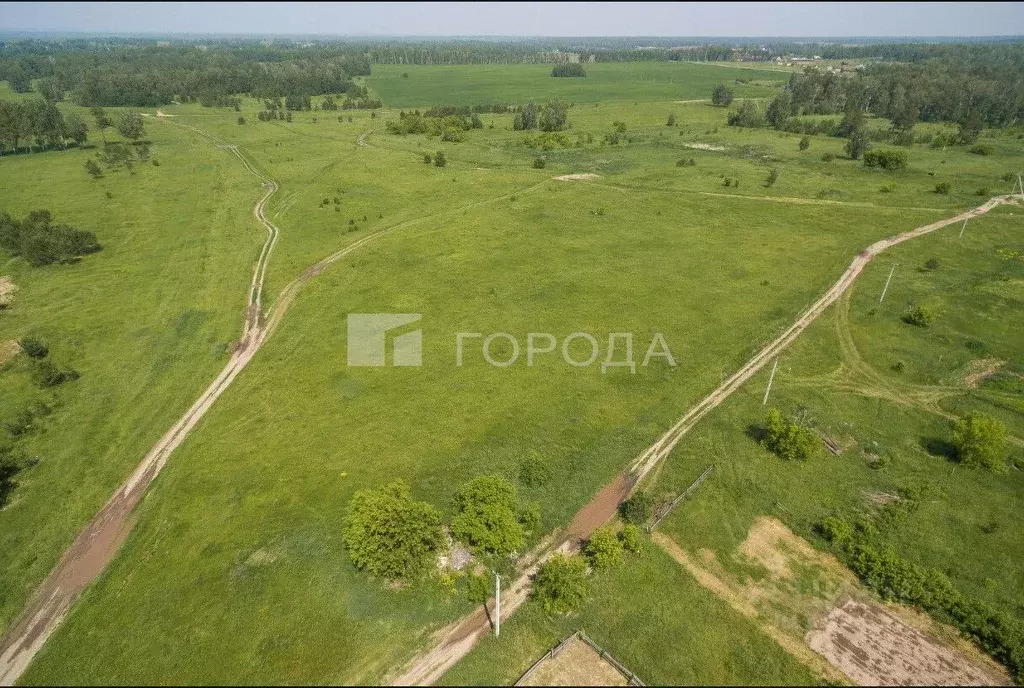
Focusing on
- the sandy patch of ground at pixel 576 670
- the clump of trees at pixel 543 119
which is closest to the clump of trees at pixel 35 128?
the clump of trees at pixel 543 119

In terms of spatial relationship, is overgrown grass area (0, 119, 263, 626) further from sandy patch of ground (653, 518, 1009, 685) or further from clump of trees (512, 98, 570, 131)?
clump of trees (512, 98, 570, 131)

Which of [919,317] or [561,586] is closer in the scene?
[561,586]

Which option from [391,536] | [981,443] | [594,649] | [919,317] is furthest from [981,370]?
[391,536]

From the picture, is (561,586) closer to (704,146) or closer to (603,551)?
(603,551)

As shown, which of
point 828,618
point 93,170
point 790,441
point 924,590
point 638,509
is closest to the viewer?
point 828,618

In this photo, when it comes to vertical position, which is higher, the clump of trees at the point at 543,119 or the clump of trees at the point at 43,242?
the clump of trees at the point at 543,119

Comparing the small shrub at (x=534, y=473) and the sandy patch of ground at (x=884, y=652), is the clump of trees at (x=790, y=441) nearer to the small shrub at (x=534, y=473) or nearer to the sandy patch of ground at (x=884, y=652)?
the sandy patch of ground at (x=884, y=652)
